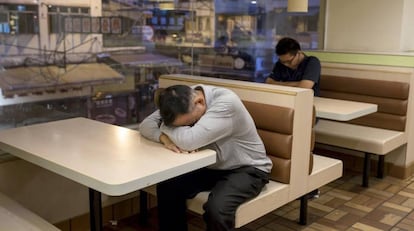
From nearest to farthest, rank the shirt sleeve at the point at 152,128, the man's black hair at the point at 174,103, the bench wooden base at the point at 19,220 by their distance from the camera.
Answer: the bench wooden base at the point at 19,220 < the man's black hair at the point at 174,103 < the shirt sleeve at the point at 152,128

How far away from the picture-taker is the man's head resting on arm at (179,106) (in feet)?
7.07

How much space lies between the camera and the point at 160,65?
12.4 ft

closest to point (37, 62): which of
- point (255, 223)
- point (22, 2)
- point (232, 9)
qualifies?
point (22, 2)

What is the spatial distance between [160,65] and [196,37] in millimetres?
514

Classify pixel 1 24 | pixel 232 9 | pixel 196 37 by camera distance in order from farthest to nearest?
pixel 232 9
pixel 196 37
pixel 1 24

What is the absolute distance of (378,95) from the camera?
3.99 metres

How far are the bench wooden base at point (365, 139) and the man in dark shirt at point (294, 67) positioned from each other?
0.42 m

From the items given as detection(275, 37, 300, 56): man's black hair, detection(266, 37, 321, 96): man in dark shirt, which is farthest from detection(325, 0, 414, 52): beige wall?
detection(275, 37, 300, 56): man's black hair

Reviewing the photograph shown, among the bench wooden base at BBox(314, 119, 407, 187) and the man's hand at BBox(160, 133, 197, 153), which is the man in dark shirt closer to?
the bench wooden base at BBox(314, 119, 407, 187)

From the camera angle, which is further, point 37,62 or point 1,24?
point 37,62

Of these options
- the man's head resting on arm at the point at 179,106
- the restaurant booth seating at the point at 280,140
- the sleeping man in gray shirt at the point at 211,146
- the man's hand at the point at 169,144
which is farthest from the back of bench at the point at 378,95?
the man's hand at the point at 169,144

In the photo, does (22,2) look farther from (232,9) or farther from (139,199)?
(232,9)

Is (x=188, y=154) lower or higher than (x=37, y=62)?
lower

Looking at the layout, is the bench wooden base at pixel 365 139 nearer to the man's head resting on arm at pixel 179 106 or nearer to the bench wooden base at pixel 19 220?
the man's head resting on arm at pixel 179 106
